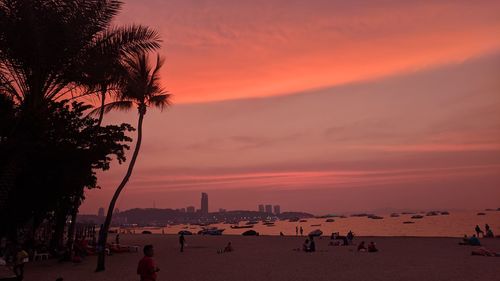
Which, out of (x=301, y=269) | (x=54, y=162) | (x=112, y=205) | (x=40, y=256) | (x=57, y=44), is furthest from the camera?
(x=40, y=256)

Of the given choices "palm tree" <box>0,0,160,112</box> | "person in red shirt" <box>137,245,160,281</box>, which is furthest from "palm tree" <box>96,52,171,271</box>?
"person in red shirt" <box>137,245,160,281</box>

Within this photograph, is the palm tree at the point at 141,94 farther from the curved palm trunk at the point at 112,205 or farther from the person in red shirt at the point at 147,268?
the person in red shirt at the point at 147,268

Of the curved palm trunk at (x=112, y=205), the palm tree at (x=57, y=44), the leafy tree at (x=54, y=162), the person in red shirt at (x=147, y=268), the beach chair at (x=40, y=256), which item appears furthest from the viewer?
the beach chair at (x=40, y=256)

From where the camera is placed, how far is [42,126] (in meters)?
15.2

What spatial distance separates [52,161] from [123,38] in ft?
22.4

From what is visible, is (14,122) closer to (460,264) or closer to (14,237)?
(14,237)

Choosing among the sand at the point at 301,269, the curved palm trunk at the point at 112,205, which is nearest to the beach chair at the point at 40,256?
the sand at the point at 301,269

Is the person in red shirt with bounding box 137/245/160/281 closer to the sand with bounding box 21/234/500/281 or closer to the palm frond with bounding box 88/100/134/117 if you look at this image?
the sand with bounding box 21/234/500/281

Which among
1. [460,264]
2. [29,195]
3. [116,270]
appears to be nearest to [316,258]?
[460,264]

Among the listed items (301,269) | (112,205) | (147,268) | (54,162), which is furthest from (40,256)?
(147,268)

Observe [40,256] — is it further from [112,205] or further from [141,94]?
[141,94]

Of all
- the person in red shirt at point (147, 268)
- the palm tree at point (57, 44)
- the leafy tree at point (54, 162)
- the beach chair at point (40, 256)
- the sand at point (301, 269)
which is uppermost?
the palm tree at point (57, 44)

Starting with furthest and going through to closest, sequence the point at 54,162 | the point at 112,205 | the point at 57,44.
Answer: the point at 112,205 < the point at 54,162 < the point at 57,44

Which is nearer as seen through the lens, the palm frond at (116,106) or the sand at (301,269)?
the sand at (301,269)
